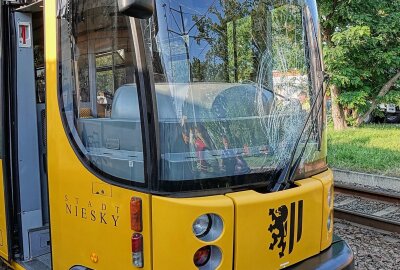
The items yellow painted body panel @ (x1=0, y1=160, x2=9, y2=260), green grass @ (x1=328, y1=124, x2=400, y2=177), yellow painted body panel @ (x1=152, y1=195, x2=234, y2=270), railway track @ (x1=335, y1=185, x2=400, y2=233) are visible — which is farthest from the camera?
green grass @ (x1=328, y1=124, x2=400, y2=177)

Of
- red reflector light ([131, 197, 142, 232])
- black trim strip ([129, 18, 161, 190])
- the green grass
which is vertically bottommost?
the green grass

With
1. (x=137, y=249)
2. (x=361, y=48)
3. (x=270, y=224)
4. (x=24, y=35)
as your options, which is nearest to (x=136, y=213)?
(x=137, y=249)

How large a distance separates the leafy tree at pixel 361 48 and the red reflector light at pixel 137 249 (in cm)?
1012

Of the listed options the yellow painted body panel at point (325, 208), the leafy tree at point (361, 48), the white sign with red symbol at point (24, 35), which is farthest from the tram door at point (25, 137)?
the leafy tree at point (361, 48)

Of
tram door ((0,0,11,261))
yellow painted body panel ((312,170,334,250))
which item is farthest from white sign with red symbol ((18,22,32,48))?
yellow painted body panel ((312,170,334,250))

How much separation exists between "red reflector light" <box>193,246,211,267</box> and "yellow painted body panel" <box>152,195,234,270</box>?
3cm

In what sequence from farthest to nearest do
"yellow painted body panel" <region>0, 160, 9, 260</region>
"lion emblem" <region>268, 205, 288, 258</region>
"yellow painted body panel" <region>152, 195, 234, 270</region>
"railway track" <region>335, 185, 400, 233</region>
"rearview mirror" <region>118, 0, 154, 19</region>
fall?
"railway track" <region>335, 185, 400, 233</region> → "yellow painted body panel" <region>0, 160, 9, 260</region> → "lion emblem" <region>268, 205, 288, 258</region> → "yellow painted body panel" <region>152, 195, 234, 270</region> → "rearview mirror" <region>118, 0, 154, 19</region>

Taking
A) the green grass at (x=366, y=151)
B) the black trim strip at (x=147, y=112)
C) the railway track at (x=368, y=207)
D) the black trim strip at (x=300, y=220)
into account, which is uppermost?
the black trim strip at (x=147, y=112)

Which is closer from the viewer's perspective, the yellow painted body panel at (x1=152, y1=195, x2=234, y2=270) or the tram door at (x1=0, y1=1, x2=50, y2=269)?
the yellow painted body panel at (x1=152, y1=195, x2=234, y2=270)

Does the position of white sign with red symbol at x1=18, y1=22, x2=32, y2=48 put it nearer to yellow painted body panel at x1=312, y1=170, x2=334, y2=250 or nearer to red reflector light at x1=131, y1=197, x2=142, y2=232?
red reflector light at x1=131, y1=197, x2=142, y2=232

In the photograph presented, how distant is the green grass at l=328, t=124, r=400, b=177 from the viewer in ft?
25.8

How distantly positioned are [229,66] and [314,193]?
3.06 feet

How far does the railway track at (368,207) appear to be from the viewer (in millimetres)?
5152

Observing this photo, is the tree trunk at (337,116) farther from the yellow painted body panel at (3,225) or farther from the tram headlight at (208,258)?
the tram headlight at (208,258)
